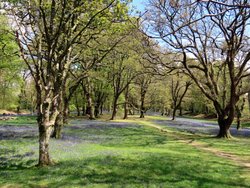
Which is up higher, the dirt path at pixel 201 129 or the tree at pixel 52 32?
the tree at pixel 52 32

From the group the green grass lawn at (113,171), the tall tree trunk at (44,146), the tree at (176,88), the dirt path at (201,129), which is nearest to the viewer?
the green grass lawn at (113,171)

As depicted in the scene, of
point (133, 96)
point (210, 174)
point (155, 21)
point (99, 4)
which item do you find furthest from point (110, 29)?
point (133, 96)

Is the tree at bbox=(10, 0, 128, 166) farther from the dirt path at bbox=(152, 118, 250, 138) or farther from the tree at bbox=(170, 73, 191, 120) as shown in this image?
the tree at bbox=(170, 73, 191, 120)

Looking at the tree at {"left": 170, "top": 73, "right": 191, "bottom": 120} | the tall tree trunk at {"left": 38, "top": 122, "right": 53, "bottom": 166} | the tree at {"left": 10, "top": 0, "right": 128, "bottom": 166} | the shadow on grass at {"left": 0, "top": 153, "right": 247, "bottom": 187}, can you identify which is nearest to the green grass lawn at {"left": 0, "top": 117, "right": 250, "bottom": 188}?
the shadow on grass at {"left": 0, "top": 153, "right": 247, "bottom": 187}

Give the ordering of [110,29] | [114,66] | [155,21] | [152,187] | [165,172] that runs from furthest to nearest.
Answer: [114,66]
[155,21]
[110,29]
[165,172]
[152,187]

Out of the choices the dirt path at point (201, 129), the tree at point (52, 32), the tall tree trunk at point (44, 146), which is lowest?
the dirt path at point (201, 129)

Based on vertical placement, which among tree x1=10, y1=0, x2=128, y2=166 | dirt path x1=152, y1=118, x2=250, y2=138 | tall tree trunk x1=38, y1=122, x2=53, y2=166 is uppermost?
tree x1=10, y1=0, x2=128, y2=166

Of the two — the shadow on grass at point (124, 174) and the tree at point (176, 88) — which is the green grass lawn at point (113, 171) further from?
the tree at point (176, 88)

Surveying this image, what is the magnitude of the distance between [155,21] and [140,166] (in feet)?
73.9

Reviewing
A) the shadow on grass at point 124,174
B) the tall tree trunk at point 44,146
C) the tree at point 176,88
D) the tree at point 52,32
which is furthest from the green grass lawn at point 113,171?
the tree at point 176,88

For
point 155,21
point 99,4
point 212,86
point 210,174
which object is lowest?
point 210,174

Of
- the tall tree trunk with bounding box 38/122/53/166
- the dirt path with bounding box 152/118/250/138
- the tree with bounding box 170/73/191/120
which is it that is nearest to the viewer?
the tall tree trunk with bounding box 38/122/53/166

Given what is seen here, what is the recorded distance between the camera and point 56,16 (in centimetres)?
1550

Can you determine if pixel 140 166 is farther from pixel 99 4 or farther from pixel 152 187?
pixel 99 4
